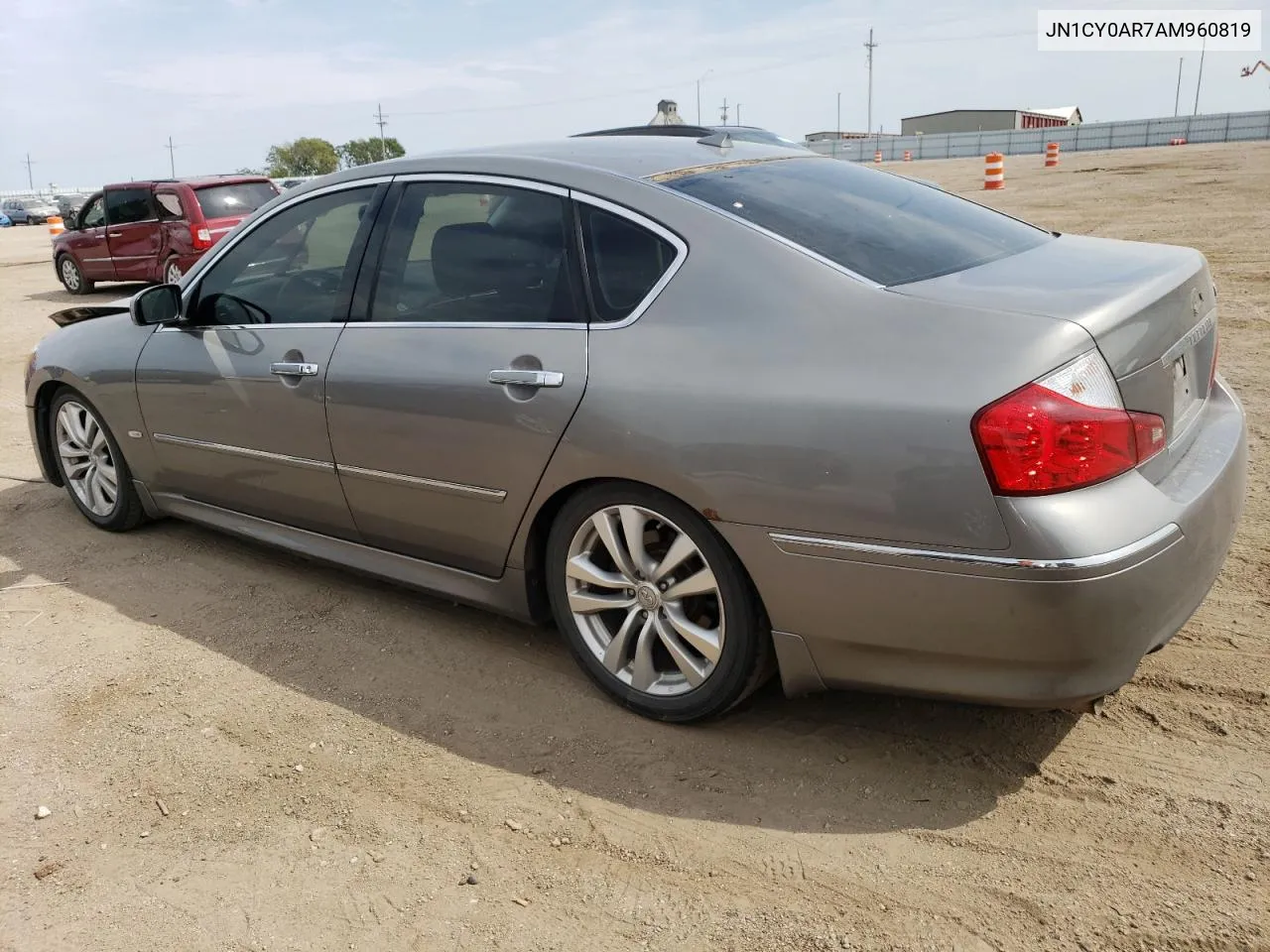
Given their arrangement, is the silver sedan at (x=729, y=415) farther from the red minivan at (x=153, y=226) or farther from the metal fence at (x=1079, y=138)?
the metal fence at (x=1079, y=138)

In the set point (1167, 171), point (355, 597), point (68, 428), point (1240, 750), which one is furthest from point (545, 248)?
Answer: point (1167, 171)

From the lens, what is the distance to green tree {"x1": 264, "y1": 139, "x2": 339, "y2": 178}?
334ft

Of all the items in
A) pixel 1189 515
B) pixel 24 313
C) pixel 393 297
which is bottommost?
pixel 24 313

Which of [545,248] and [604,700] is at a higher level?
[545,248]

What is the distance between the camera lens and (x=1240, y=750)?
287 centimetres

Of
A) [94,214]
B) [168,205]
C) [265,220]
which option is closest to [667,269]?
[265,220]

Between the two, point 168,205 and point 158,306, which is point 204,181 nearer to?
point 168,205

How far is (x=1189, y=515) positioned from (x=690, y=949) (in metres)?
1.56

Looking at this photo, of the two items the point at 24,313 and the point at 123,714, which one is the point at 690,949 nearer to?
the point at 123,714

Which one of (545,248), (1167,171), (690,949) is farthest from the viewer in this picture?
(1167,171)

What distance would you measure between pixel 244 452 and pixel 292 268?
29.2 inches

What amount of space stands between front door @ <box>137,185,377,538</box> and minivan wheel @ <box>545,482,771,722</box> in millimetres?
1109

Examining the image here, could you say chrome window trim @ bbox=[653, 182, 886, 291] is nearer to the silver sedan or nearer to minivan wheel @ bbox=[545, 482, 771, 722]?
the silver sedan

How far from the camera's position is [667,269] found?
3033mm
